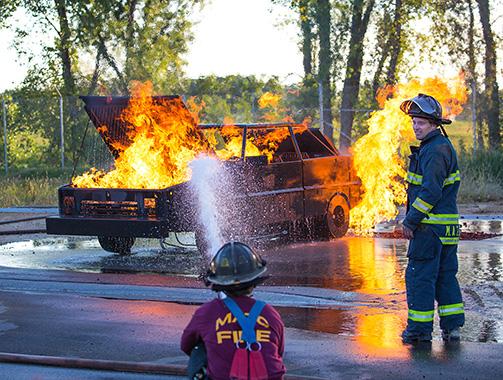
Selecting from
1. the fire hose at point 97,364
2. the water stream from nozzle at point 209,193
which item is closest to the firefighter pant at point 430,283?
the fire hose at point 97,364

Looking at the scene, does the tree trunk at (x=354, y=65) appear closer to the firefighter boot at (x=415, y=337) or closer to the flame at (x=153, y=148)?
the flame at (x=153, y=148)

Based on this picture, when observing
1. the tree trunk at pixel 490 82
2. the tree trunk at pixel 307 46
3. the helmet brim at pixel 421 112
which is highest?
the tree trunk at pixel 307 46

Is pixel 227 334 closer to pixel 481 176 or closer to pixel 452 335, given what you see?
pixel 452 335

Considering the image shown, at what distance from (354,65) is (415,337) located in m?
22.1

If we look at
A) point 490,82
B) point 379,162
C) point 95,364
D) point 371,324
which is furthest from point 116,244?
point 490,82

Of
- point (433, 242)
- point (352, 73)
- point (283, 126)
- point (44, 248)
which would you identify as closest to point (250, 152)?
point (283, 126)

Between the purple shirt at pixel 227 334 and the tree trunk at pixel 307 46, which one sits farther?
the tree trunk at pixel 307 46

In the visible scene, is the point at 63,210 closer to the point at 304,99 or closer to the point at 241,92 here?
the point at 241,92

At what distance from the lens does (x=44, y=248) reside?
13430 mm

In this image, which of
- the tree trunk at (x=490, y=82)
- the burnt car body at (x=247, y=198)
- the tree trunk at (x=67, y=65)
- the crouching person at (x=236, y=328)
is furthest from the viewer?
the tree trunk at (x=490, y=82)

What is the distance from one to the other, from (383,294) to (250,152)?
3.63 metres

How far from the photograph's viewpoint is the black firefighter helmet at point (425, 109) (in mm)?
7344

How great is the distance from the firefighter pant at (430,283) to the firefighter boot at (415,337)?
21 millimetres

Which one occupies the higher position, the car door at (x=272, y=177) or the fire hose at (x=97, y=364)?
the car door at (x=272, y=177)
